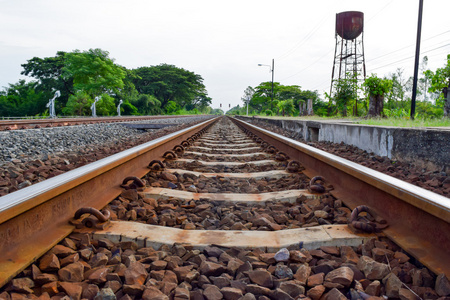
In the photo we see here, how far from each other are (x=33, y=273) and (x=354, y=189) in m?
1.88

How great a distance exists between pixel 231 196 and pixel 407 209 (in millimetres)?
1233

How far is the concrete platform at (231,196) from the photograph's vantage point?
2346 millimetres

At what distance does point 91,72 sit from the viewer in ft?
134

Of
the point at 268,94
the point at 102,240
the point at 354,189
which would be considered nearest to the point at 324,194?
the point at 354,189

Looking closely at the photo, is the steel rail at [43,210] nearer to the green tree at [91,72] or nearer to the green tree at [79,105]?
the green tree at [79,105]

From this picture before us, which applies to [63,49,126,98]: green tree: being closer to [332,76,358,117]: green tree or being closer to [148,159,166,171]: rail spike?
[332,76,358,117]: green tree

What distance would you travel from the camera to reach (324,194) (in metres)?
2.40

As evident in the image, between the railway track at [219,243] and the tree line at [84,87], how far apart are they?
39106 mm

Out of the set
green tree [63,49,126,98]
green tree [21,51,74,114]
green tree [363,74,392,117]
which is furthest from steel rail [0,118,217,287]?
green tree [21,51,74,114]

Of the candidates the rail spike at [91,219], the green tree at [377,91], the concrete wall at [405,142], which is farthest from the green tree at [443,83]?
the rail spike at [91,219]

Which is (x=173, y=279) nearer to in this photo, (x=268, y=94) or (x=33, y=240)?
(x=33, y=240)

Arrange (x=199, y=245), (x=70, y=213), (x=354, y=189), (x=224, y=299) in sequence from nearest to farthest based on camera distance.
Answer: (x=224, y=299), (x=199, y=245), (x=70, y=213), (x=354, y=189)

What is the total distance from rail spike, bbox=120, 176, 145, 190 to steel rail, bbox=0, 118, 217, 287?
9cm

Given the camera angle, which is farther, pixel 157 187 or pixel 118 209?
pixel 157 187
